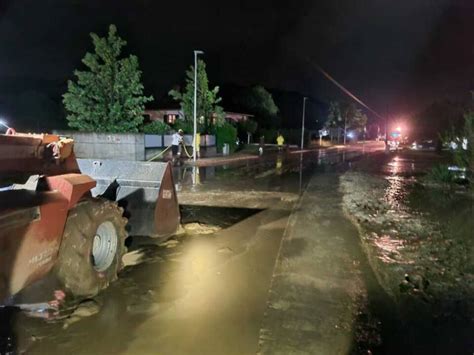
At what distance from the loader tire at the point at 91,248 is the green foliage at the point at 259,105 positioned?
5779 cm

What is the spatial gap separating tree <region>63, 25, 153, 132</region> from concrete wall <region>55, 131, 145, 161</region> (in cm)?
101

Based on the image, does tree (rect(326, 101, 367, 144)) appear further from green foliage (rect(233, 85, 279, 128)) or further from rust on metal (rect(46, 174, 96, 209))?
rust on metal (rect(46, 174, 96, 209))

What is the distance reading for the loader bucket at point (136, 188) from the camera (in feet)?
24.8

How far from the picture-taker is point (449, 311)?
5.07 m

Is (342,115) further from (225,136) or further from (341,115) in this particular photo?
(225,136)

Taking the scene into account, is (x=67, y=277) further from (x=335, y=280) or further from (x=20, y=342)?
(x=335, y=280)

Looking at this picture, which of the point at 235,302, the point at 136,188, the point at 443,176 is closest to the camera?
the point at 235,302

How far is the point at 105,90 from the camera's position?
2700cm

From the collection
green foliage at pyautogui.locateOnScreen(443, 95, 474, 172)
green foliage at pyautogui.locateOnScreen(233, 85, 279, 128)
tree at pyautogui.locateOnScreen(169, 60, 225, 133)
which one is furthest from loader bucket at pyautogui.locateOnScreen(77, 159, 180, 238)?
green foliage at pyautogui.locateOnScreen(233, 85, 279, 128)

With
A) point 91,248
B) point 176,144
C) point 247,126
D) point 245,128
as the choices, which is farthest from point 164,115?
point 91,248

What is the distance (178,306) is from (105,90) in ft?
78.8

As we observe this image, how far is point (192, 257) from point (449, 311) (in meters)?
3.60

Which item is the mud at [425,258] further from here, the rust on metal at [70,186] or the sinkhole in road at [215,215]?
the rust on metal at [70,186]

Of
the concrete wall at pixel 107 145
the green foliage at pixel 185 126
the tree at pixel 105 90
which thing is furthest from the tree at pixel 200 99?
the concrete wall at pixel 107 145
